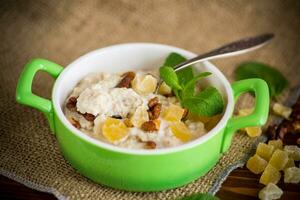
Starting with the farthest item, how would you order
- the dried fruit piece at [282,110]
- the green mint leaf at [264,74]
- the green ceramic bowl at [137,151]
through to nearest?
the green mint leaf at [264,74] < the dried fruit piece at [282,110] < the green ceramic bowl at [137,151]

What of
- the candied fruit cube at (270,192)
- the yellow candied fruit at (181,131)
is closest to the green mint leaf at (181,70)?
the yellow candied fruit at (181,131)

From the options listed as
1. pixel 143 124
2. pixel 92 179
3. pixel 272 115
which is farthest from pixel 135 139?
pixel 272 115

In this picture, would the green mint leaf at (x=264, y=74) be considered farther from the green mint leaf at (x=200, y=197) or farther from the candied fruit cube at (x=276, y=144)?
the green mint leaf at (x=200, y=197)

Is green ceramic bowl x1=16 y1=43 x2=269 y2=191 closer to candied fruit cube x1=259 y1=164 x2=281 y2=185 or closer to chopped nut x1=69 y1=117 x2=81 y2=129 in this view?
chopped nut x1=69 y1=117 x2=81 y2=129

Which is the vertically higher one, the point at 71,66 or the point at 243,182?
the point at 71,66

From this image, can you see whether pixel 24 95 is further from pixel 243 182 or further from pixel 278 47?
pixel 278 47

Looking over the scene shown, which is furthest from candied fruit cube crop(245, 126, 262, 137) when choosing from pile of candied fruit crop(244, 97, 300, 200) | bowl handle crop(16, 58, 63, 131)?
bowl handle crop(16, 58, 63, 131)

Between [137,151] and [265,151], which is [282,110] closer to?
[265,151]

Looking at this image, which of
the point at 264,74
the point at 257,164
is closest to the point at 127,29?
the point at 264,74
